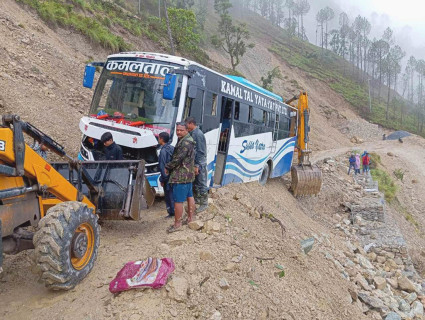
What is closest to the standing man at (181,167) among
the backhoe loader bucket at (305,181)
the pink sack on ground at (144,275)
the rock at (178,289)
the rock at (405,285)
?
the pink sack on ground at (144,275)

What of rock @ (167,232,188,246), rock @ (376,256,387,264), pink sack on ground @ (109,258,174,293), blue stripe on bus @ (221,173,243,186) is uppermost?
blue stripe on bus @ (221,173,243,186)

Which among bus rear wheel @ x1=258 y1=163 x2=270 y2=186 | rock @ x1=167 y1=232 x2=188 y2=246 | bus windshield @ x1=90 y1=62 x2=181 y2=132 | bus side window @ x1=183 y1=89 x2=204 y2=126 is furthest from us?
bus rear wheel @ x1=258 y1=163 x2=270 y2=186

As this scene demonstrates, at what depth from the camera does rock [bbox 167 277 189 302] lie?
150 inches

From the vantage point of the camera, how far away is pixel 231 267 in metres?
4.58

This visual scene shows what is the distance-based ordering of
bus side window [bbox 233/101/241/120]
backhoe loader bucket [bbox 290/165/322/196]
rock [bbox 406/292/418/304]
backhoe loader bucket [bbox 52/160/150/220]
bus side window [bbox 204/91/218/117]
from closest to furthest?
1. backhoe loader bucket [bbox 52/160/150/220]
2. rock [bbox 406/292/418/304]
3. bus side window [bbox 204/91/218/117]
4. bus side window [bbox 233/101/241/120]
5. backhoe loader bucket [bbox 290/165/322/196]

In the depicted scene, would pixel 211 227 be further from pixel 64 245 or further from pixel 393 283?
pixel 393 283

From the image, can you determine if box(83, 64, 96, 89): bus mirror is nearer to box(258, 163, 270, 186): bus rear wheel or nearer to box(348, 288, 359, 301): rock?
box(258, 163, 270, 186): bus rear wheel

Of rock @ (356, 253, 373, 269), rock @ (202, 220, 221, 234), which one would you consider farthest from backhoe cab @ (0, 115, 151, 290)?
rock @ (356, 253, 373, 269)

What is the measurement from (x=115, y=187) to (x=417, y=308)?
6.65 m

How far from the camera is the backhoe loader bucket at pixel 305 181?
1377 cm

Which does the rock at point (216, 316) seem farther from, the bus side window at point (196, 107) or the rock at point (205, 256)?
the bus side window at point (196, 107)

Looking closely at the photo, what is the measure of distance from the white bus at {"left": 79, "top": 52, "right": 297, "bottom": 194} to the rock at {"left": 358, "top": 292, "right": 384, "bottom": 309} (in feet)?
13.5

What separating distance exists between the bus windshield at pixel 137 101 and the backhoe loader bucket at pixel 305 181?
8081mm

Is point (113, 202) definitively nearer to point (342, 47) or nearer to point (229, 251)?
point (229, 251)
